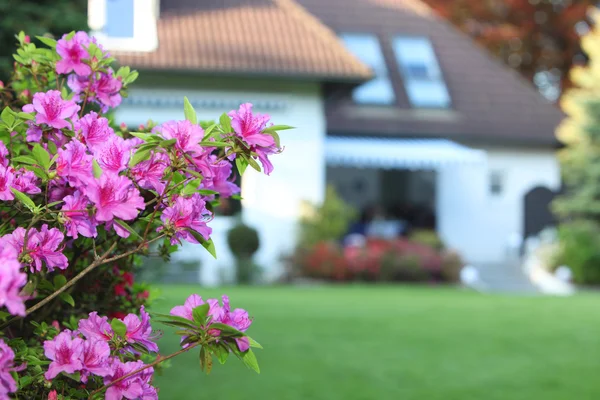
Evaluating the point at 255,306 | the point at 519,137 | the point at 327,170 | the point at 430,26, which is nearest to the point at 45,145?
the point at 255,306

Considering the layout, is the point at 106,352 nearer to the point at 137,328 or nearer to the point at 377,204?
the point at 137,328

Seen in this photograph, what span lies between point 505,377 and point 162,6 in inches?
668

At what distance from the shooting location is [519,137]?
26.4m

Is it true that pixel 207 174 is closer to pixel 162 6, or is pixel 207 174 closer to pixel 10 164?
pixel 10 164

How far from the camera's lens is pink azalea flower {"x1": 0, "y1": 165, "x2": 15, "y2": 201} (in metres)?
2.62

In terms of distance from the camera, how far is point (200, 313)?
2.51 m

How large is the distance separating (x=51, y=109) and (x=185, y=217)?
0.67 meters

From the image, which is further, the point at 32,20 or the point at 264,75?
the point at 264,75

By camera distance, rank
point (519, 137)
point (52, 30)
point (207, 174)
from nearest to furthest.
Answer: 1. point (207, 174)
2. point (52, 30)
3. point (519, 137)

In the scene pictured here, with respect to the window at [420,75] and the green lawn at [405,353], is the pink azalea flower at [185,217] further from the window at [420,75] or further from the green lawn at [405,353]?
the window at [420,75]

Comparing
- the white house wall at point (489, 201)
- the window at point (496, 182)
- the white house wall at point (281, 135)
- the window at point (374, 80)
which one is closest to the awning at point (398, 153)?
the white house wall at point (281, 135)

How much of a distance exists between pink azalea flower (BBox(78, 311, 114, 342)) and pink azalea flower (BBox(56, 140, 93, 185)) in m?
0.42

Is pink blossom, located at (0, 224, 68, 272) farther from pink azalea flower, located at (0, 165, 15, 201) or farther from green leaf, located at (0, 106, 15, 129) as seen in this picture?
green leaf, located at (0, 106, 15, 129)

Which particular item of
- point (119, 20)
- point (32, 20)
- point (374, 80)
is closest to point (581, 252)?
point (374, 80)
